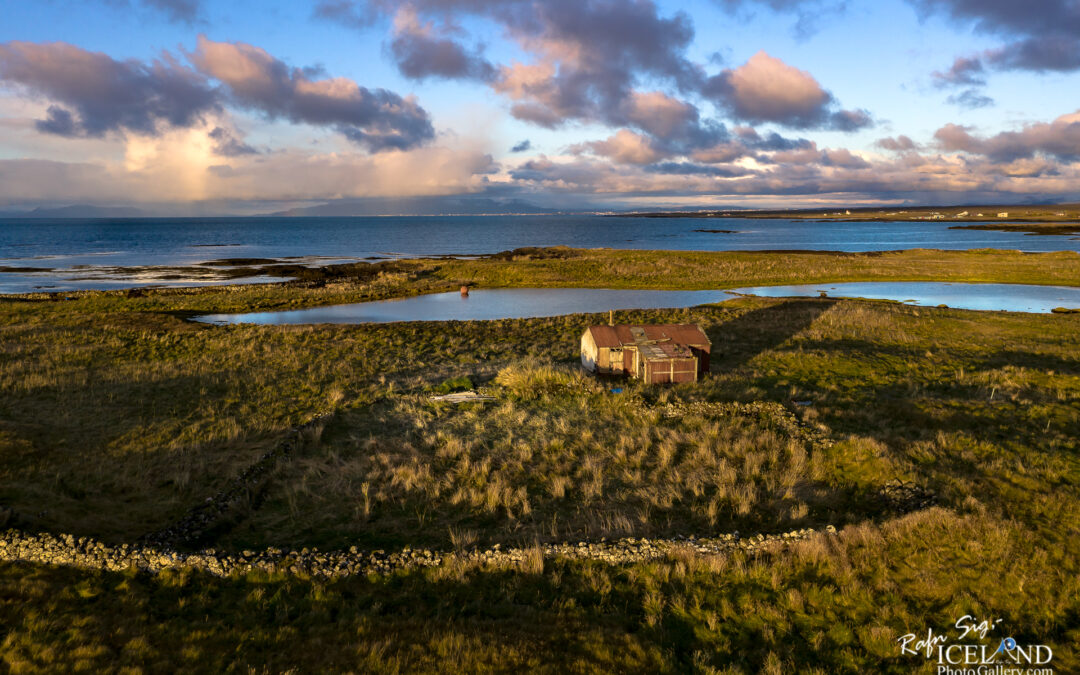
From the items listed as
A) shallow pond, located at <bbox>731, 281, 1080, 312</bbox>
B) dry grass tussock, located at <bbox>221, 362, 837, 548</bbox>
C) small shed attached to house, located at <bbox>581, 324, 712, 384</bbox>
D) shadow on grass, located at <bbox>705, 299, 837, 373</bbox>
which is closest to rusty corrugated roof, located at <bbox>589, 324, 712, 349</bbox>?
small shed attached to house, located at <bbox>581, 324, 712, 384</bbox>

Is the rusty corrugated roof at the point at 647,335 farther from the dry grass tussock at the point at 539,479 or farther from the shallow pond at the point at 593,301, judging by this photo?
the shallow pond at the point at 593,301

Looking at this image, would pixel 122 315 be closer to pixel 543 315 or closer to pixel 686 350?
pixel 543 315

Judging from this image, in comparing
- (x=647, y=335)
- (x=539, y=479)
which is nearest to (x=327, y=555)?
(x=539, y=479)

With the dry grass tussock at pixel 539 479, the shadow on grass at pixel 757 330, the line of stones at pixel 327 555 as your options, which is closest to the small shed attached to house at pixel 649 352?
the shadow on grass at pixel 757 330

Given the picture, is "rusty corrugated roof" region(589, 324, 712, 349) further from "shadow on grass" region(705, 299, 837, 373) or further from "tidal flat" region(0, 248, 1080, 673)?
"shadow on grass" region(705, 299, 837, 373)

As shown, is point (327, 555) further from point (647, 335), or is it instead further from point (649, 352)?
point (647, 335)

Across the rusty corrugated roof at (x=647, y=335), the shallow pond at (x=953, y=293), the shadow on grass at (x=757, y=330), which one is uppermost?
the rusty corrugated roof at (x=647, y=335)
